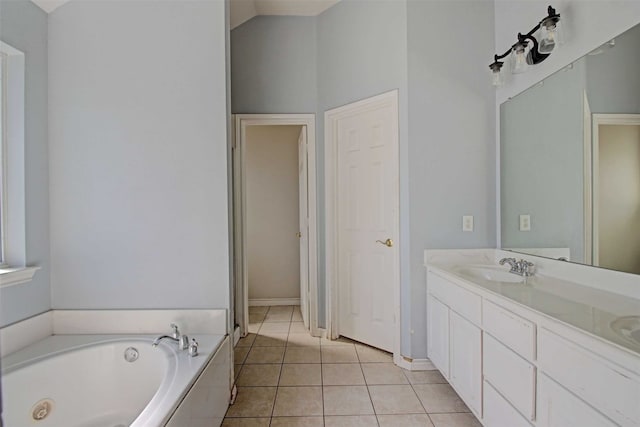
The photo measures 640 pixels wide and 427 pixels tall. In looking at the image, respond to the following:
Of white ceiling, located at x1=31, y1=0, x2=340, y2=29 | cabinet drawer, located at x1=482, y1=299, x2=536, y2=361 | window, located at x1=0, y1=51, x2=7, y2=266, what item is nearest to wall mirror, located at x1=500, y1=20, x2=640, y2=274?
cabinet drawer, located at x1=482, y1=299, x2=536, y2=361

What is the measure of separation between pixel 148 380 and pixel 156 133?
1391 millimetres

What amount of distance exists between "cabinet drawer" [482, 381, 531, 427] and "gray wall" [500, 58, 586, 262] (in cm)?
81

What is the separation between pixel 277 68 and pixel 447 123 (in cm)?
164

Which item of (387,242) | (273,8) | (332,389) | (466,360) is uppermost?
(273,8)

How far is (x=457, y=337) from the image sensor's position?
6.30 feet

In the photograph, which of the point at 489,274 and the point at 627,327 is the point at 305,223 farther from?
the point at 627,327

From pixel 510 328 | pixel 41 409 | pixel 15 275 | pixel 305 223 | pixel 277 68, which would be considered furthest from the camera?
pixel 305 223

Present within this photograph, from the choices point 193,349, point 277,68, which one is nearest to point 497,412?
point 193,349

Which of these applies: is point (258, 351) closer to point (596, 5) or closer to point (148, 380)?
point (148, 380)

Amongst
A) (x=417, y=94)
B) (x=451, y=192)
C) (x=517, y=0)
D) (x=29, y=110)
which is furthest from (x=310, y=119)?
(x=29, y=110)

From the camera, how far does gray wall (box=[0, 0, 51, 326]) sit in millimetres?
1787

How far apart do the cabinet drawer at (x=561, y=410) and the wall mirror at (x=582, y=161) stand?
654 millimetres

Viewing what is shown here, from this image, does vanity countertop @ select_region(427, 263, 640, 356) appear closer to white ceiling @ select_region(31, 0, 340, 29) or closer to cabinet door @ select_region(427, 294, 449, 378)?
cabinet door @ select_region(427, 294, 449, 378)

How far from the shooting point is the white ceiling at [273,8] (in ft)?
9.26
